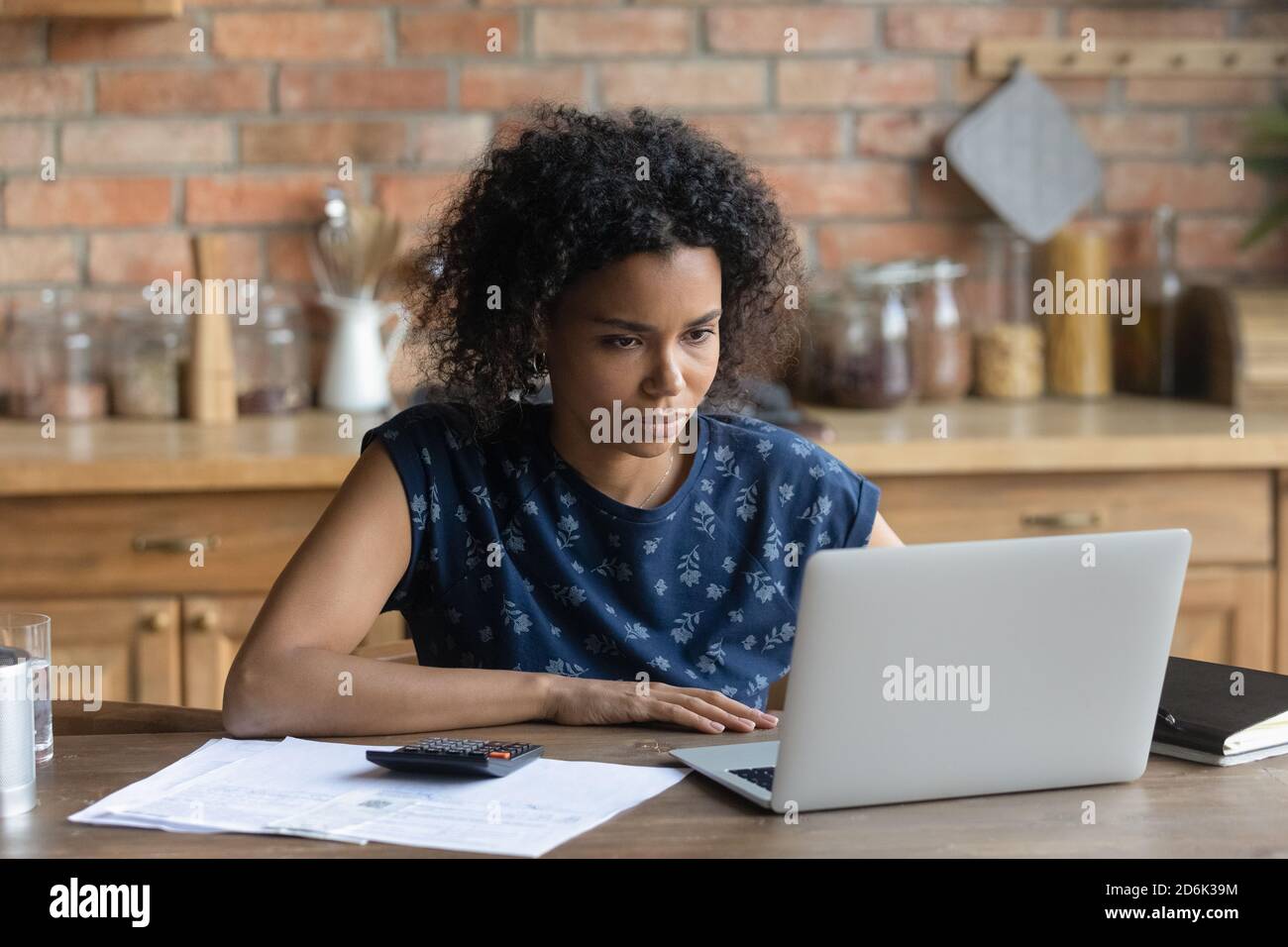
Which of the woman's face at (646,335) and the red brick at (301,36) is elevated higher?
the red brick at (301,36)

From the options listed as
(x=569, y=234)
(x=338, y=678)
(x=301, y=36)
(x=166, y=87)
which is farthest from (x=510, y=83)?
(x=338, y=678)

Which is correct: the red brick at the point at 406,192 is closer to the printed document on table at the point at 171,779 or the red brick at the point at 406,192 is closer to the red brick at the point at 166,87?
the red brick at the point at 166,87

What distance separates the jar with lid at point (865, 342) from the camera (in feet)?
8.34

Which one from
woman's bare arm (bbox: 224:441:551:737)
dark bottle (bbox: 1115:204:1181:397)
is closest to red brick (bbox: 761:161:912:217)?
dark bottle (bbox: 1115:204:1181:397)

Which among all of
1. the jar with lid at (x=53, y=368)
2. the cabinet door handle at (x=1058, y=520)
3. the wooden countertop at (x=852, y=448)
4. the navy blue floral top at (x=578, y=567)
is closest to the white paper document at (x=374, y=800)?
the navy blue floral top at (x=578, y=567)

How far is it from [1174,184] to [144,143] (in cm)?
186

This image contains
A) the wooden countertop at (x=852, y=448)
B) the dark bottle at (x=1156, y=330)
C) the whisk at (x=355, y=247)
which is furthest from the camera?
the dark bottle at (x=1156, y=330)

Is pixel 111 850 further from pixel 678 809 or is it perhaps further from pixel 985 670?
pixel 985 670

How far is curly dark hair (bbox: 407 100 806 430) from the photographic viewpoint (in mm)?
1379

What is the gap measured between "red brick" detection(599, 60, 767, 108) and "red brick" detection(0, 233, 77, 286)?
984mm

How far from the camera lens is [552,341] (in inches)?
56.7

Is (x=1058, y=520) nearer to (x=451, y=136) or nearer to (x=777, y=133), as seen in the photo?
(x=777, y=133)

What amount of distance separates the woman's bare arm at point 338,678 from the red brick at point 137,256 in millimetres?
1430
